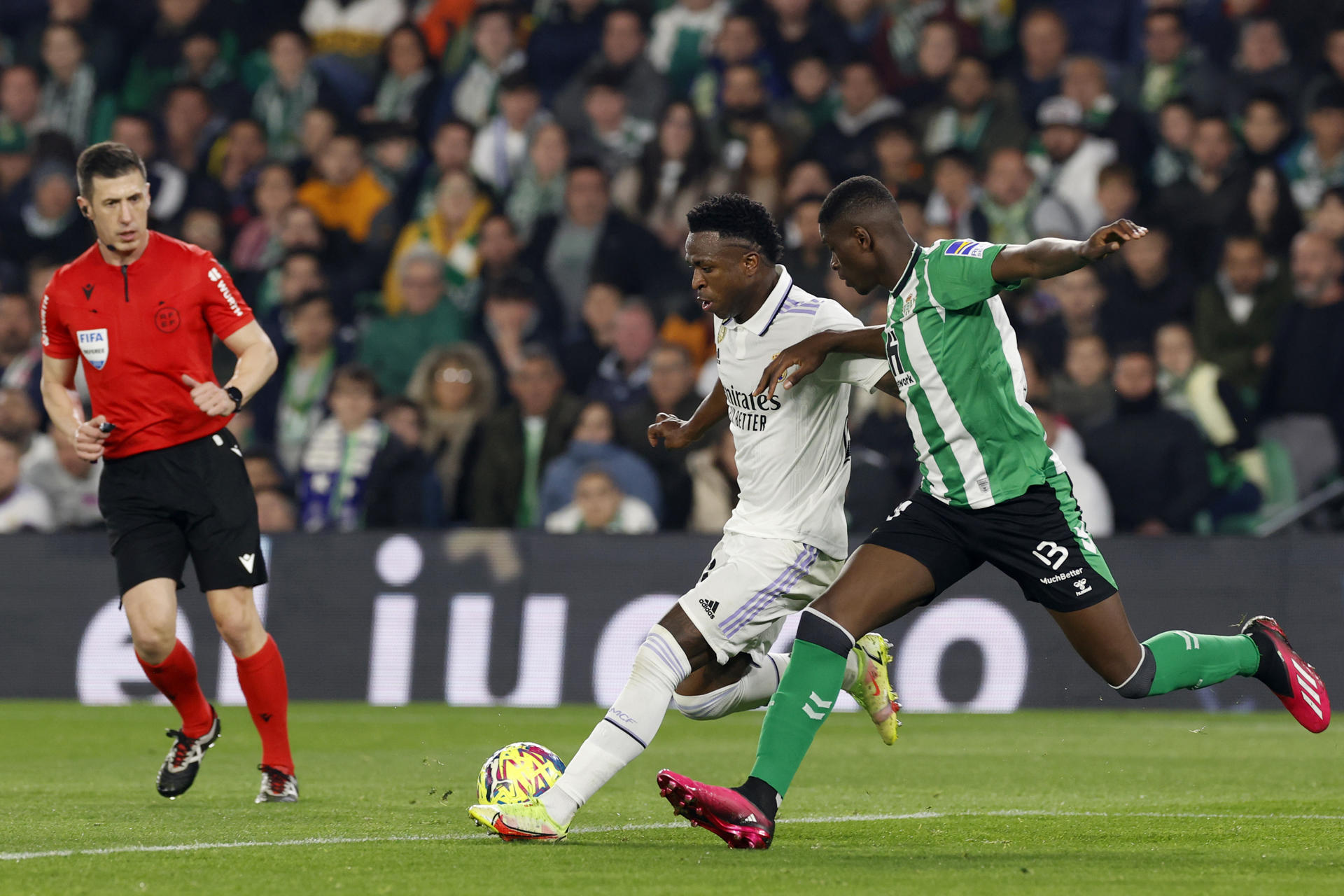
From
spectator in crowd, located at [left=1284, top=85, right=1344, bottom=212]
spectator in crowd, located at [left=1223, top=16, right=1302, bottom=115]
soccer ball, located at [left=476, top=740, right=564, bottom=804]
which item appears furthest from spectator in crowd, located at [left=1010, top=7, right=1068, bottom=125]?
soccer ball, located at [left=476, top=740, right=564, bottom=804]

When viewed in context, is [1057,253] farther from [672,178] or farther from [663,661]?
[672,178]

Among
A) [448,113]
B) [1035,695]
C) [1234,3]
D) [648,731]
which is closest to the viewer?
[648,731]

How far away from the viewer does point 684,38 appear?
1568 cm

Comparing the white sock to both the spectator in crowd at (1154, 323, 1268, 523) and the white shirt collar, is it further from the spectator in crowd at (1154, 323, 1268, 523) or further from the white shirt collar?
the spectator in crowd at (1154, 323, 1268, 523)

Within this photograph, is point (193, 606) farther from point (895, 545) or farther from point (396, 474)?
point (895, 545)

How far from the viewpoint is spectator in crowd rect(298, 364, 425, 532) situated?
41.7 feet

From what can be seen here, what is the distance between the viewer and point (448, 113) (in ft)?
52.9

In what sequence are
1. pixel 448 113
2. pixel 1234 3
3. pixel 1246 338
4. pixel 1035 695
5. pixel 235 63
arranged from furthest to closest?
1. pixel 235 63
2. pixel 448 113
3. pixel 1234 3
4. pixel 1246 338
5. pixel 1035 695

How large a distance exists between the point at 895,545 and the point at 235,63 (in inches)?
511

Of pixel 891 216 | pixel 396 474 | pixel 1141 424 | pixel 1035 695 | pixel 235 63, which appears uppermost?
pixel 235 63

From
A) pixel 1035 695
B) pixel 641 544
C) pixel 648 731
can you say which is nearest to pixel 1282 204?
pixel 1035 695

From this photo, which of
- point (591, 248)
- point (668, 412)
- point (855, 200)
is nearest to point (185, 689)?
point (855, 200)

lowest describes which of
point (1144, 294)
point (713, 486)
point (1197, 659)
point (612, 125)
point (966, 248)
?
point (713, 486)

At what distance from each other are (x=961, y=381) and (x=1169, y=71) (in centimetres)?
927
